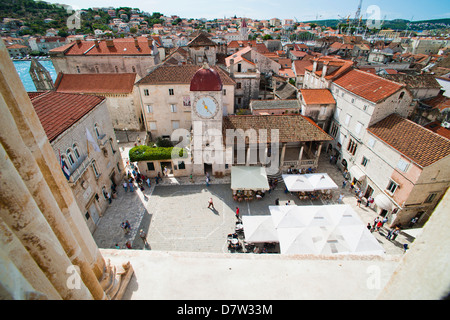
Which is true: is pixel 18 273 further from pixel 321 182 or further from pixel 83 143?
pixel 321 182

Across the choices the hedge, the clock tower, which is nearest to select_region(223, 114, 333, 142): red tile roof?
the clock tower

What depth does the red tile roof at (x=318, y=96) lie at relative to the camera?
26625mm

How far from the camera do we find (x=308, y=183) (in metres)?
20.5

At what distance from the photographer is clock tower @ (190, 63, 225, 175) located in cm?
1912

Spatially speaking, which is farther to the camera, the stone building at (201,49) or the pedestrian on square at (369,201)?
the stone building at (201,49)

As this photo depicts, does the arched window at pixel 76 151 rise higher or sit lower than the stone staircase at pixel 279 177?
higher

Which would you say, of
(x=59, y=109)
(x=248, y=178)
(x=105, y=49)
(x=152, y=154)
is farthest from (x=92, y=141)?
(x=105, y=49)

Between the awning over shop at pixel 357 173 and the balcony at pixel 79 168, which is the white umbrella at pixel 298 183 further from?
the balcony at pixel 79 168

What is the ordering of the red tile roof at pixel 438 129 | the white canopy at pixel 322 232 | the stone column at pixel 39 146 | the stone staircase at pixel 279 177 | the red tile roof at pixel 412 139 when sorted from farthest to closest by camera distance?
the red tile roof at pixel 438 129 → the stone staircase at pixel 279 177 → the red tile roof at pixel 412 139 → the white canopy at pixel 322 232 → the stone column at pixel 39 146

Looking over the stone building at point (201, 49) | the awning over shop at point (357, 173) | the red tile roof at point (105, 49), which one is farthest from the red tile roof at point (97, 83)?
the awning over shop at point (357, 173)

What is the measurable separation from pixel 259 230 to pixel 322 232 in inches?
161

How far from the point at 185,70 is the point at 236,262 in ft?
85.5

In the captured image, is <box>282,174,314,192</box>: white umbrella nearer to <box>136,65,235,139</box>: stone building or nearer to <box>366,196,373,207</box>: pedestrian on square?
<box>366,196,373,207</box>: pedestrian on square
